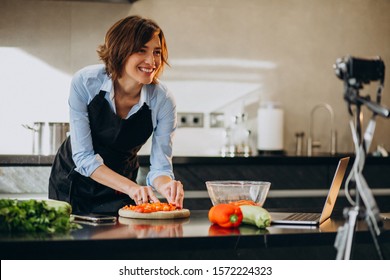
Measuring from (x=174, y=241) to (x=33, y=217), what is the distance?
374 millimetres

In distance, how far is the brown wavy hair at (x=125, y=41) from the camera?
237 cm

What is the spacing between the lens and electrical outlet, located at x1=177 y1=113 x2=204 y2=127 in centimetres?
426

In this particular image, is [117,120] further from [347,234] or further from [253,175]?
[347,234]

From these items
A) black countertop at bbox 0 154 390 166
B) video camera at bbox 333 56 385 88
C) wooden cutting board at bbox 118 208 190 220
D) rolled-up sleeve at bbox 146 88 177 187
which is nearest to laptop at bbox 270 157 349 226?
wooden cutting board at bbox 118 208 190 220

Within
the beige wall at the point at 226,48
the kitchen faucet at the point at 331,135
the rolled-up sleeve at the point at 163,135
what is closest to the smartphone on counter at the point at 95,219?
the rolled-up sleeve at the point at 163,135

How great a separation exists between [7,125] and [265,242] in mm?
2744

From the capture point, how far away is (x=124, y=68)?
247 cm

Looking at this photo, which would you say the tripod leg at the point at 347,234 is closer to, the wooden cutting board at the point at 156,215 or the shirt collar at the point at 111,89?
the wooden cutting board at the point at 156,215

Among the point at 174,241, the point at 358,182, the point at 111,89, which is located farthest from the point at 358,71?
the point at 111,89

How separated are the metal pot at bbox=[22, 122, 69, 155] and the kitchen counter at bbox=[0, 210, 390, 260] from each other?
1894mm

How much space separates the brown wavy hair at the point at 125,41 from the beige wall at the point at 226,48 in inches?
65.5

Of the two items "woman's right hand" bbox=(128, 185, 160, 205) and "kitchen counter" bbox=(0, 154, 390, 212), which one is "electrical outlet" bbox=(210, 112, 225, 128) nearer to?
"kitchen counter" bbox=(0, 154, 390, 212)

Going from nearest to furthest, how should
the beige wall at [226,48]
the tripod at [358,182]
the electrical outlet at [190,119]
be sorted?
the tripod at [358,182], the beige wall at [226,48], the electrical outlet at [190,119]
